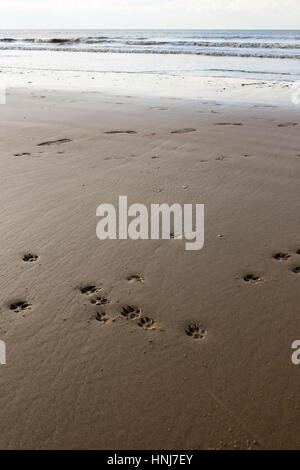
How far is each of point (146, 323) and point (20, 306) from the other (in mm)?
893

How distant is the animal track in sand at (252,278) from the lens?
2898 millimetres

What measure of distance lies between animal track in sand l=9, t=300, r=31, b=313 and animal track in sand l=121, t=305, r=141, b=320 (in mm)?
667

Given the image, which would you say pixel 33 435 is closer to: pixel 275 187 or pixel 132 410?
pixel 132 410

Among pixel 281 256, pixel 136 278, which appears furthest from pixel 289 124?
pixel 136 278

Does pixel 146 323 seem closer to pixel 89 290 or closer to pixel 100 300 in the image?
pixel 100 300

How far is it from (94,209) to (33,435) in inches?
96.8

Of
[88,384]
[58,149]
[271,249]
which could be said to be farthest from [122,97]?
[88,384]

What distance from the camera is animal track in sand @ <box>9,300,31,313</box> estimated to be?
260cm

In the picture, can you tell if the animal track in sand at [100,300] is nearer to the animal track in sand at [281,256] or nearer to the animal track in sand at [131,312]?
the animal track in sand at [131,312]

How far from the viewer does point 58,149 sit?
19.1 feet

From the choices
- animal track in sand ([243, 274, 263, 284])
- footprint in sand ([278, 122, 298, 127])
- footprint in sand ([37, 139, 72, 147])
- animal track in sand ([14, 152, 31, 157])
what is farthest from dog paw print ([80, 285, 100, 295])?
footprint in sand ([278, 122, 298, 127])

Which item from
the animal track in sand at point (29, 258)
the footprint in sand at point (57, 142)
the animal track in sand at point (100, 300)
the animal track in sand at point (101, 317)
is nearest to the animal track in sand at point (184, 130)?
the footprint in sand at point (57, 142)

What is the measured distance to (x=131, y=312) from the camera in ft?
8.47

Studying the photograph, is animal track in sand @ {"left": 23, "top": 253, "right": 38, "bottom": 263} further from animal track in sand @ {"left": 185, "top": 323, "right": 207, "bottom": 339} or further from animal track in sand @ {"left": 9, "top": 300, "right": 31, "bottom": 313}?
animal track in sand @ {"left": 185, "top": 323, "right": 207, "bottom": 339}
